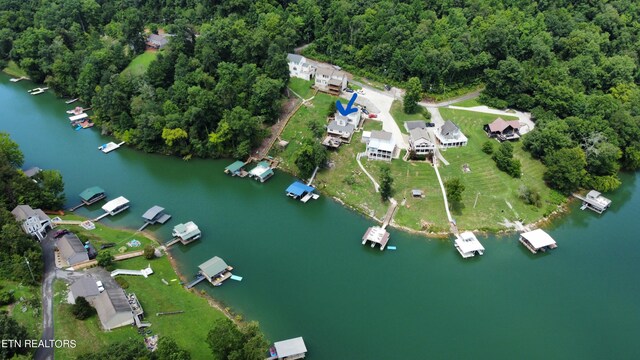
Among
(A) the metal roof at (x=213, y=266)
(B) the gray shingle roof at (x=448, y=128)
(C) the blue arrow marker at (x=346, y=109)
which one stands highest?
(C) the blue arrow marker at (x=346, y=109)

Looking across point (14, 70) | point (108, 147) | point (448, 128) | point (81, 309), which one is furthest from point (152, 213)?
point (14, 70)

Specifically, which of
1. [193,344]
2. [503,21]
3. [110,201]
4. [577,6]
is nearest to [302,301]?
[193,344]

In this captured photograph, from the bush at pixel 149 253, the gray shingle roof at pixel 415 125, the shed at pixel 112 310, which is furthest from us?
the gray shingle roof at pixel 415 125

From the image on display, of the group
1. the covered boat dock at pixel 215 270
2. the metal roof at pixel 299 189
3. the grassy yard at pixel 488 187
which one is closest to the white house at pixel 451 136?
the grassy yard at pixel 488 187

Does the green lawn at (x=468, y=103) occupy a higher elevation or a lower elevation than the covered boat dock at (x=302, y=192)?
higher

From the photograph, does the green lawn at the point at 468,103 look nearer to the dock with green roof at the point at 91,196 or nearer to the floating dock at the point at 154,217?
the floating dock at the point at 154,217

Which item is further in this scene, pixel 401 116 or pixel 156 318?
pixel 401 116

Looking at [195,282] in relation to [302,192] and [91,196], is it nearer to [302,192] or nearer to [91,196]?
[302,192]
